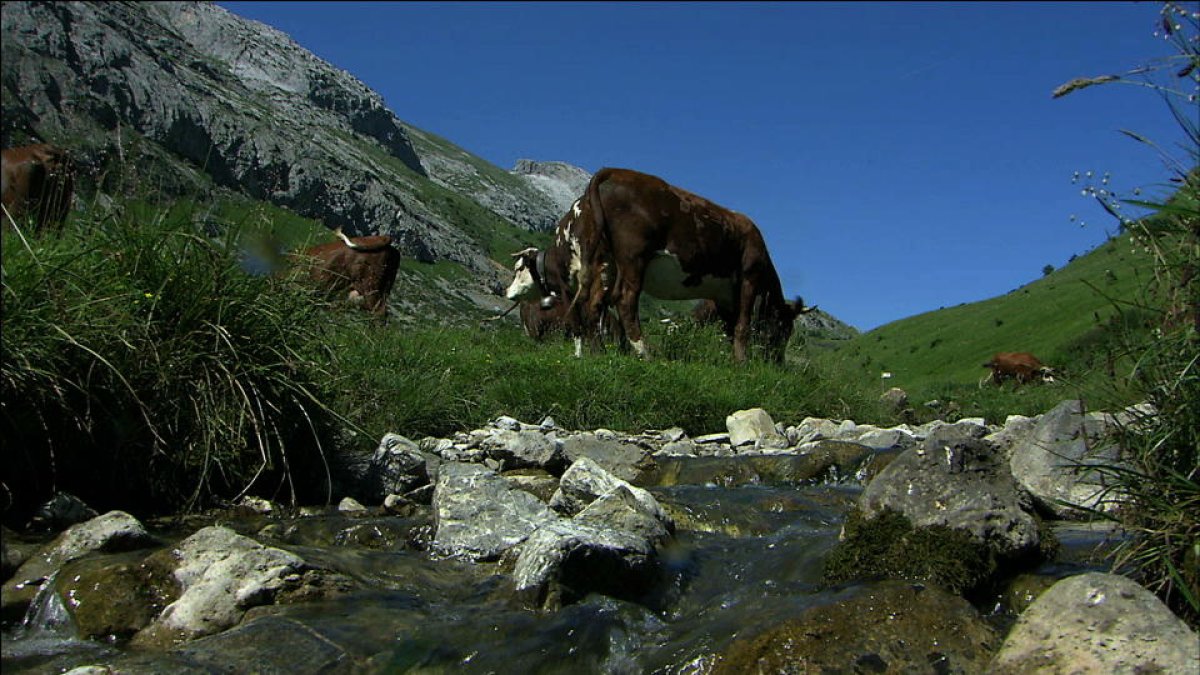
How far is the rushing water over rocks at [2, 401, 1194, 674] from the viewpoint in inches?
151

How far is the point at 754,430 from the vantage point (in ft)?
36.5

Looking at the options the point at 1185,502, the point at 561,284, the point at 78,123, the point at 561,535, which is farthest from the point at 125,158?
the point at 561,284

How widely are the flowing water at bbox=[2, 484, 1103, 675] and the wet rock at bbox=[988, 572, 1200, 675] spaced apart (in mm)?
872

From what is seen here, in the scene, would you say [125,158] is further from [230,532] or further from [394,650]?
[394,650]

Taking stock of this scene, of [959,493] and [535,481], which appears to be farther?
[535,481]

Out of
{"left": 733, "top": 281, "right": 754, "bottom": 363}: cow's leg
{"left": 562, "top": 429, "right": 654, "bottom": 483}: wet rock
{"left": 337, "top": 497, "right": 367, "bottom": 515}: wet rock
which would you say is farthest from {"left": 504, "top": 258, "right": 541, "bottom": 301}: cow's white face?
{"left": 337, "top": 497, "right": 367, "bottom": 515}: wet rock

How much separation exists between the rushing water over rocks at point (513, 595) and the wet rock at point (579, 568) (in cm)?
1

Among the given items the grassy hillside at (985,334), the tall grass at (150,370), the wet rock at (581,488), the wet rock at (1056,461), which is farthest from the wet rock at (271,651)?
the grassy hillside at (985,334)

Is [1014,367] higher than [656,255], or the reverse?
[1014,367]

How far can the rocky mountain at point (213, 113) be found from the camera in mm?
6262

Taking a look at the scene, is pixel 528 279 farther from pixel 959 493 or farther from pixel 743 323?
pixel 959 493

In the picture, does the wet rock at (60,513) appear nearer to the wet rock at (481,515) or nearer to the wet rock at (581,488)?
the wet rock at (481,515)

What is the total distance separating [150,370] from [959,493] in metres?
4.71

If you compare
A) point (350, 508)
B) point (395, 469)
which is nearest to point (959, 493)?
point (350, 508)
